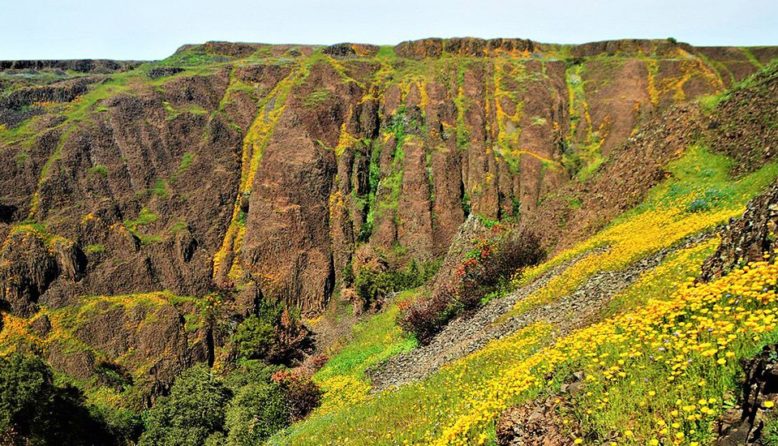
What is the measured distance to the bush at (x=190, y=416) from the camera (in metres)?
26.2

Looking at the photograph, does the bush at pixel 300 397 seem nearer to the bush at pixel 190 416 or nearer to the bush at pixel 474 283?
the bush at pixel 190 416

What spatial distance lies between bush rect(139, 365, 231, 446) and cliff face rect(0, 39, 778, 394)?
11523 millimetres

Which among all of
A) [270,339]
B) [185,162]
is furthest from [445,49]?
[270,339]

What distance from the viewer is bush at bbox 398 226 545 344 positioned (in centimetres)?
2508

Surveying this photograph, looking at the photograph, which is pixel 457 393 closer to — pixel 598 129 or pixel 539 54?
pixel 598 129

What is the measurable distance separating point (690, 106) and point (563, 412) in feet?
87.7

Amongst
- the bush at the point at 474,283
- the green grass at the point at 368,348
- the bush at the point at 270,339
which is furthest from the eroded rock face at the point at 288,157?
the bush at the point at 474,283

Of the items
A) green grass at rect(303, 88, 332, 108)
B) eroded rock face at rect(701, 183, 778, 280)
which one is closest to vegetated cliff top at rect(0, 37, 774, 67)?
green grass at rect(303, 88, 332, 108)

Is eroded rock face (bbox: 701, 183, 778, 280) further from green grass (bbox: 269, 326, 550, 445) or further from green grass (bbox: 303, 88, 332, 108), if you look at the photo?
green grass (bbox: 303, 88, 332, 108)

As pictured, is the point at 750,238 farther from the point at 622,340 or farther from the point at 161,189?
the point at 161,189

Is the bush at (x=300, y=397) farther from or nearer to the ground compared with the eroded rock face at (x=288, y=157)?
nearer to the ground

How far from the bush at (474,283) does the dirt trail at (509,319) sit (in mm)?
960

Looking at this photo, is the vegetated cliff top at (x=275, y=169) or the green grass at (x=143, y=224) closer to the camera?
the vegetated cliff top at (x=275, y=169)

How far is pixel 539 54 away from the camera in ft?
260
